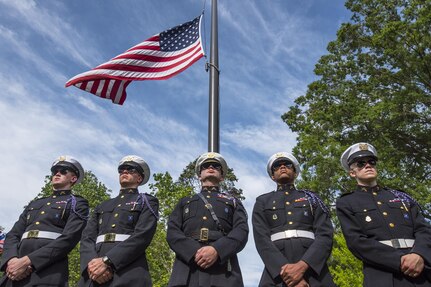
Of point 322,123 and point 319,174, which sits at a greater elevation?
point 322,123

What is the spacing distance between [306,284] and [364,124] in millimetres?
12607

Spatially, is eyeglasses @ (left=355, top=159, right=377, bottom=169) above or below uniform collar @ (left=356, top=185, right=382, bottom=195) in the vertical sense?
above

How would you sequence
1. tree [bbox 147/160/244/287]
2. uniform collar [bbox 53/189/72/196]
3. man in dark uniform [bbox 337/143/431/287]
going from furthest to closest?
tree [bbox 147/160/244/287]
uniform collar [bbox 53/189/72/196]
man in dark uniform [bbox 337/143/431/287]

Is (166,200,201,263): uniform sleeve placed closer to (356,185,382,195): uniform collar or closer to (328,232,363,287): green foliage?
(356,185,382,195): uniform collar

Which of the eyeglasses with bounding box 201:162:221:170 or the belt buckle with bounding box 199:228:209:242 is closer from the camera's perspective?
the belt buckle with bounding box 199:228:209:242

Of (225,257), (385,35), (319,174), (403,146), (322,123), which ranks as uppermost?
(385,35)

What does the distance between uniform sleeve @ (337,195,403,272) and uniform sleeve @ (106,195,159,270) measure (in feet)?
6.49

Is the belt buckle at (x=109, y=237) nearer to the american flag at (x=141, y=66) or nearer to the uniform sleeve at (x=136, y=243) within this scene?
the uniform sleeve at (x=136, y=243)

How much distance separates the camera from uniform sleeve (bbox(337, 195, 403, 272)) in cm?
381

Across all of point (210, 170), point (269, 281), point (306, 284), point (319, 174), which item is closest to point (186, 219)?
point (210, 170)

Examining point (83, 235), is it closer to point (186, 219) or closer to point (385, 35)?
point (186, 219)

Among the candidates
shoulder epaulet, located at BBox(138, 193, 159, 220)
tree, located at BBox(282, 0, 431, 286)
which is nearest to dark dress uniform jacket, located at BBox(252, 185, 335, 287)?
shoulder epaulet, located at BBox(138, 193, 159, 220)

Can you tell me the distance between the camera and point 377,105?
14953 millimetres

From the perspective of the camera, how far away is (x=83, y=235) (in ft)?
16.1
